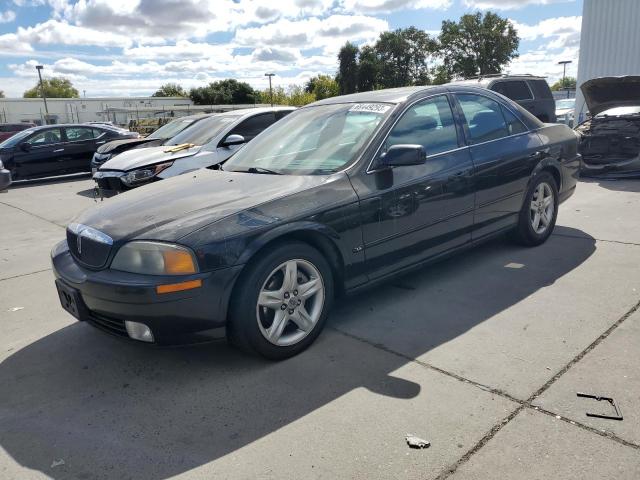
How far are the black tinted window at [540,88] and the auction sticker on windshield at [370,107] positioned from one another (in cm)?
822

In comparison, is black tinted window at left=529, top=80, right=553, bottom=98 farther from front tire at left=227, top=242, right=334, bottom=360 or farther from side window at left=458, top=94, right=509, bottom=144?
front tire at left=227, top=242, right=334, bottom=360

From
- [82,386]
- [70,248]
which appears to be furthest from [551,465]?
[70,248]

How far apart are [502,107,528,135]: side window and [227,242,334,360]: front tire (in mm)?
2571

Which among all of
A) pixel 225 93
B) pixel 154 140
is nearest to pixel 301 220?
pixel 154 140

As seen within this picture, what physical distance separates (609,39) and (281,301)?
18.5 meters

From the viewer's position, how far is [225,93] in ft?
274

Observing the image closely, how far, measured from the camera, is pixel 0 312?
4520 mm

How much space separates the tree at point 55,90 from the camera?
11682cm

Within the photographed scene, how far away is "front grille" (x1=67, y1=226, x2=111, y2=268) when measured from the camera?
10.3 feet

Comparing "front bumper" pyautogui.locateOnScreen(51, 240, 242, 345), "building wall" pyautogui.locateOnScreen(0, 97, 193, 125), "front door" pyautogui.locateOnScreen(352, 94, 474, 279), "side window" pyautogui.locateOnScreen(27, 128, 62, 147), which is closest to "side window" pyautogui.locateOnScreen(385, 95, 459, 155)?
"front door" pyautogui.locateOnScreen(352, 94, 474, 279)

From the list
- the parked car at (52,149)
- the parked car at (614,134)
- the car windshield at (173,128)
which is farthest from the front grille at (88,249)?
the parked car at (52,149)

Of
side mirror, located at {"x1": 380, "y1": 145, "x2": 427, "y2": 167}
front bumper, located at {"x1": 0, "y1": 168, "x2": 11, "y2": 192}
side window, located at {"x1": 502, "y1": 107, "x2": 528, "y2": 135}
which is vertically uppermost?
side window, located at {"x1": 502, "y1": 107, "x2": 528, "y2": 135}

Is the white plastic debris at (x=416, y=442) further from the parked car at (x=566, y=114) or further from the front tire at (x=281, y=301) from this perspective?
the parked car at (x=566, y=114)

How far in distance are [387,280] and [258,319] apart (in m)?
1.14
